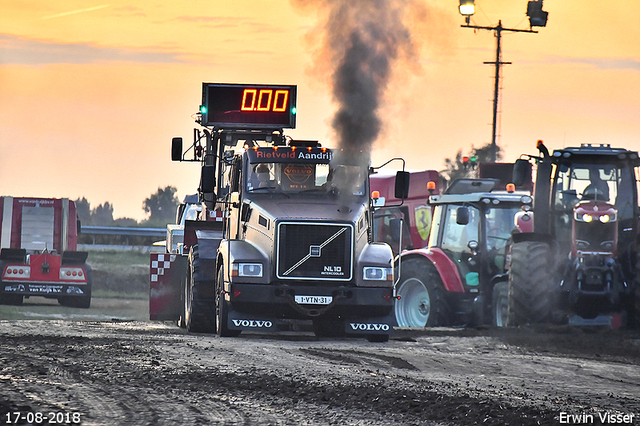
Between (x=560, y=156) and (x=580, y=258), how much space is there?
6.20ft

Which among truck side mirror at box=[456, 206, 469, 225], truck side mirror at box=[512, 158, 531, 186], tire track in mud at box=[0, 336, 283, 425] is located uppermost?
truck side mirror at box=[512, 158, 531, 186]

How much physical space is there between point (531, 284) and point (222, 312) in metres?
4.92

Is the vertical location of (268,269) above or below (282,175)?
below

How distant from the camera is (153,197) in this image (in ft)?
244

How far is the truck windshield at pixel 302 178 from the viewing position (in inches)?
572

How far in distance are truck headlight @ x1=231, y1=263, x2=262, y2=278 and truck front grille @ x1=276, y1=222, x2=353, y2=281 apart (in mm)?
263

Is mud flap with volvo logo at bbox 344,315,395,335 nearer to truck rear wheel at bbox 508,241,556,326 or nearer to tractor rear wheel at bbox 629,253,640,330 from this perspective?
truck rear wheel at bbox 508,241,556,326

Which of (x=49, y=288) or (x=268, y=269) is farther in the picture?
(x=49, y=288)

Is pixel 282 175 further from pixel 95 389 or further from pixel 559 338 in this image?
pixel 95 389

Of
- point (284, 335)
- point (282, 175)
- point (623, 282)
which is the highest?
point (282, 175)

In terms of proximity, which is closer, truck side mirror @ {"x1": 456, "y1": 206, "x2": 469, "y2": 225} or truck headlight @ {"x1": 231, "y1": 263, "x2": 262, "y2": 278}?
truck headlight @ {"x1": 231, "y1": 263, "x2": 262, "y2": 278}

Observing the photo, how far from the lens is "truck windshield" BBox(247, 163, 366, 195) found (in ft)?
47.7

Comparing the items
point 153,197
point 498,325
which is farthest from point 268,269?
point 153,197

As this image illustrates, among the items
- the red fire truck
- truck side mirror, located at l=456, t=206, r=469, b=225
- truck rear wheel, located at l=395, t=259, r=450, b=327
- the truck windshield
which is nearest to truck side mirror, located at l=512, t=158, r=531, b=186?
truck side mirror, located at l=456, t=206, r=469, b=225
